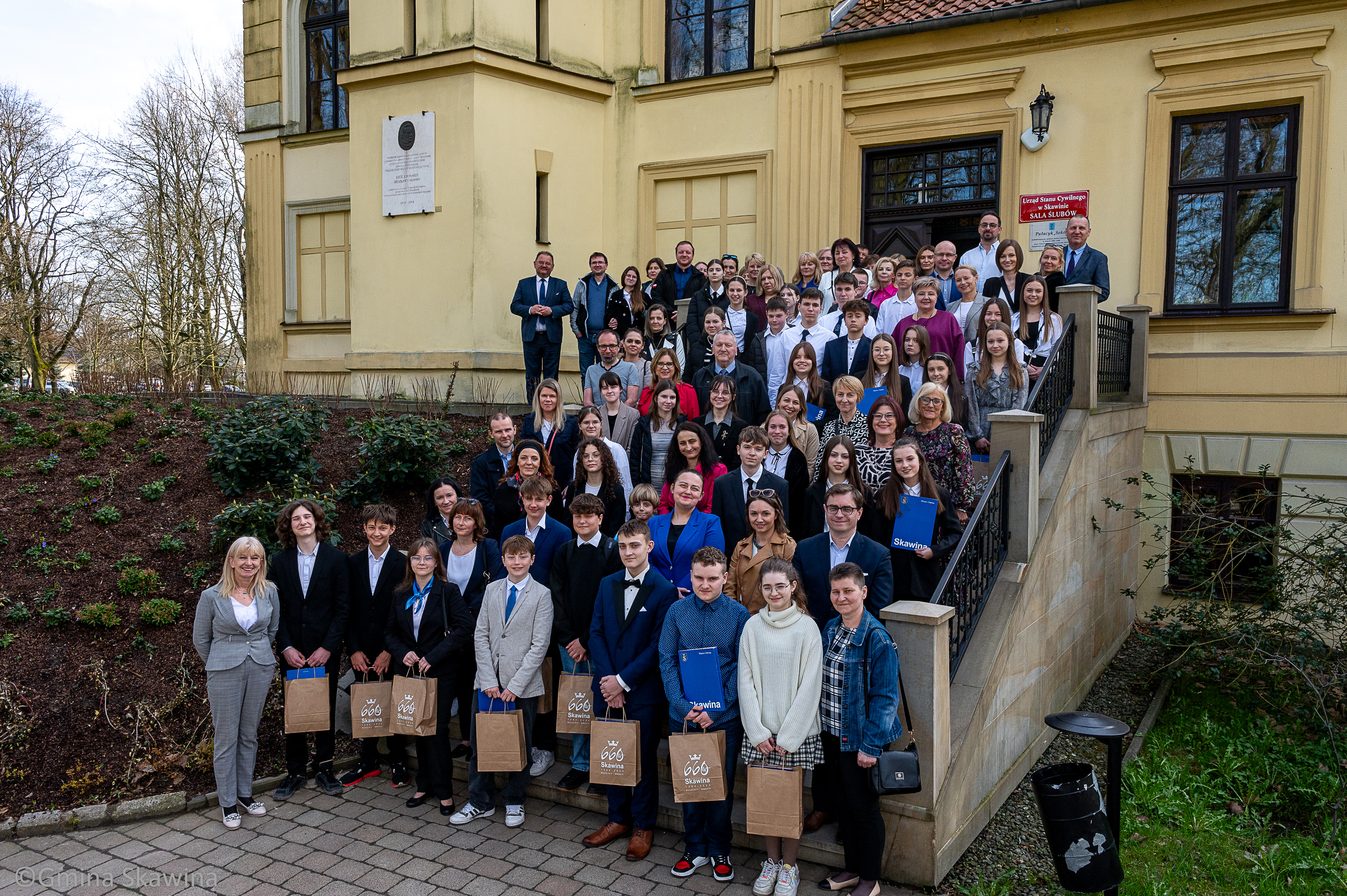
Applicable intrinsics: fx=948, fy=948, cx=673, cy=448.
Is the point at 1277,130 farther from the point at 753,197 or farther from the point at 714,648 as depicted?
the point at 714,648

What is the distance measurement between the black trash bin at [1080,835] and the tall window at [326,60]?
15.4 meters

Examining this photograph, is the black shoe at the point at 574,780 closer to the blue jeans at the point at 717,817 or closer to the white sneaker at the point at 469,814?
the white sneaker at the point at 469,814

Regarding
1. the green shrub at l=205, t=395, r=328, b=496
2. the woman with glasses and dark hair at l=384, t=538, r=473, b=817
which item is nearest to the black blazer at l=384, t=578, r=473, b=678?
the woman with glasses and dark hair at l=384, t=538, r=473, b=817

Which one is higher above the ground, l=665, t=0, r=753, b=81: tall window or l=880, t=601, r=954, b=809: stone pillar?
l=665, t=0, r=753, b=81: tall window

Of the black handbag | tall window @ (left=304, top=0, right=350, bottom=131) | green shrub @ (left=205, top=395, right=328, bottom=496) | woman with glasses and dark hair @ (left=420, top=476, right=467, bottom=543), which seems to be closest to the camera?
the black handbag

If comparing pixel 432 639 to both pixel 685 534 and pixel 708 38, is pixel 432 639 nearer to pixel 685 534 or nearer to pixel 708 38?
pixel 685 534

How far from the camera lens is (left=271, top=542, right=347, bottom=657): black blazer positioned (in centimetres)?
630

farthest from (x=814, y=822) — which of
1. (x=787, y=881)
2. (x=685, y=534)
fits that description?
(x=685, y=534)

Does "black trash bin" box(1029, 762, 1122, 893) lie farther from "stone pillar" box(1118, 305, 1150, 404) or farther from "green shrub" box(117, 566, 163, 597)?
"green shrub" box(117, 566, 163, 597)

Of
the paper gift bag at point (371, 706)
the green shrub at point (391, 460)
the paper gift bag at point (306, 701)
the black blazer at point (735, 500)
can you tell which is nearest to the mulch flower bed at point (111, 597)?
the green shrub at point (391, 460)

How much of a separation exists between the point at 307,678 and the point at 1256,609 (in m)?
8.86

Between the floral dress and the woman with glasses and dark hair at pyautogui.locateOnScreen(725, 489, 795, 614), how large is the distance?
1209 mm

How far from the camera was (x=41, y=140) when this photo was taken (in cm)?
2872

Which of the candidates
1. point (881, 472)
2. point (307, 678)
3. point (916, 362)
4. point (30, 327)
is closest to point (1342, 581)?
point (916, 362)
